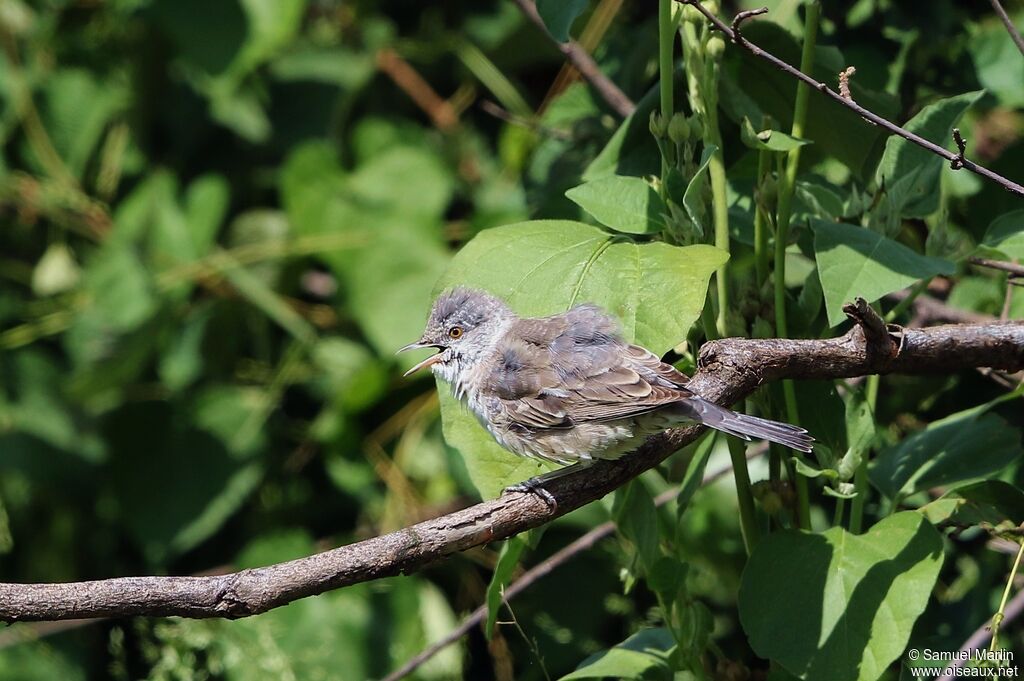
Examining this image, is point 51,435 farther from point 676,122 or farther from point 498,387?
point 676,122

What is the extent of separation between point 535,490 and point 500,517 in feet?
0.52

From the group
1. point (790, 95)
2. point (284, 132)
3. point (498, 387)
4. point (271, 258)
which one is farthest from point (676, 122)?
point (284, 132)

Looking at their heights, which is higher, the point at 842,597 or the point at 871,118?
the point at 871,118

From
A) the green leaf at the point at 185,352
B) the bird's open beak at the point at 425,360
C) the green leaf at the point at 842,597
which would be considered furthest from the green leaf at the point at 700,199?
the green leaf at the point at 185,352

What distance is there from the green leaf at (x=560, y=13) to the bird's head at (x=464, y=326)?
3.22 ft

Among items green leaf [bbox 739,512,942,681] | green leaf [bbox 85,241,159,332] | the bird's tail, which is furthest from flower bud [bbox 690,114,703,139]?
green leaf [bbox 85,241,159,332]

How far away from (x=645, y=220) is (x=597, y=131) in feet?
4.62

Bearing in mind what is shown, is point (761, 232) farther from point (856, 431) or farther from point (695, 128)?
point (856, 431)

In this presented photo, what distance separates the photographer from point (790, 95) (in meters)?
3.08

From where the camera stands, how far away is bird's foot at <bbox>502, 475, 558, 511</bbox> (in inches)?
94.2

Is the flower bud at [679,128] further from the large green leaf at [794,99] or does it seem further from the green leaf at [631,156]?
the green leaf at [631,156]

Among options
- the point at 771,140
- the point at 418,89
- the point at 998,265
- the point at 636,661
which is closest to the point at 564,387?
the point at 636,661

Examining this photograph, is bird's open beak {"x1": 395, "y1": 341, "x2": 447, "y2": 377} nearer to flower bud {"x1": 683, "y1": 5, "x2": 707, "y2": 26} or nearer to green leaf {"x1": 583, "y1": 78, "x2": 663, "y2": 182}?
green leaf {"x1": 583, "y1": 78, "x2": 663, "y2": 182}

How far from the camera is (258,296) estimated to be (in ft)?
16.1
